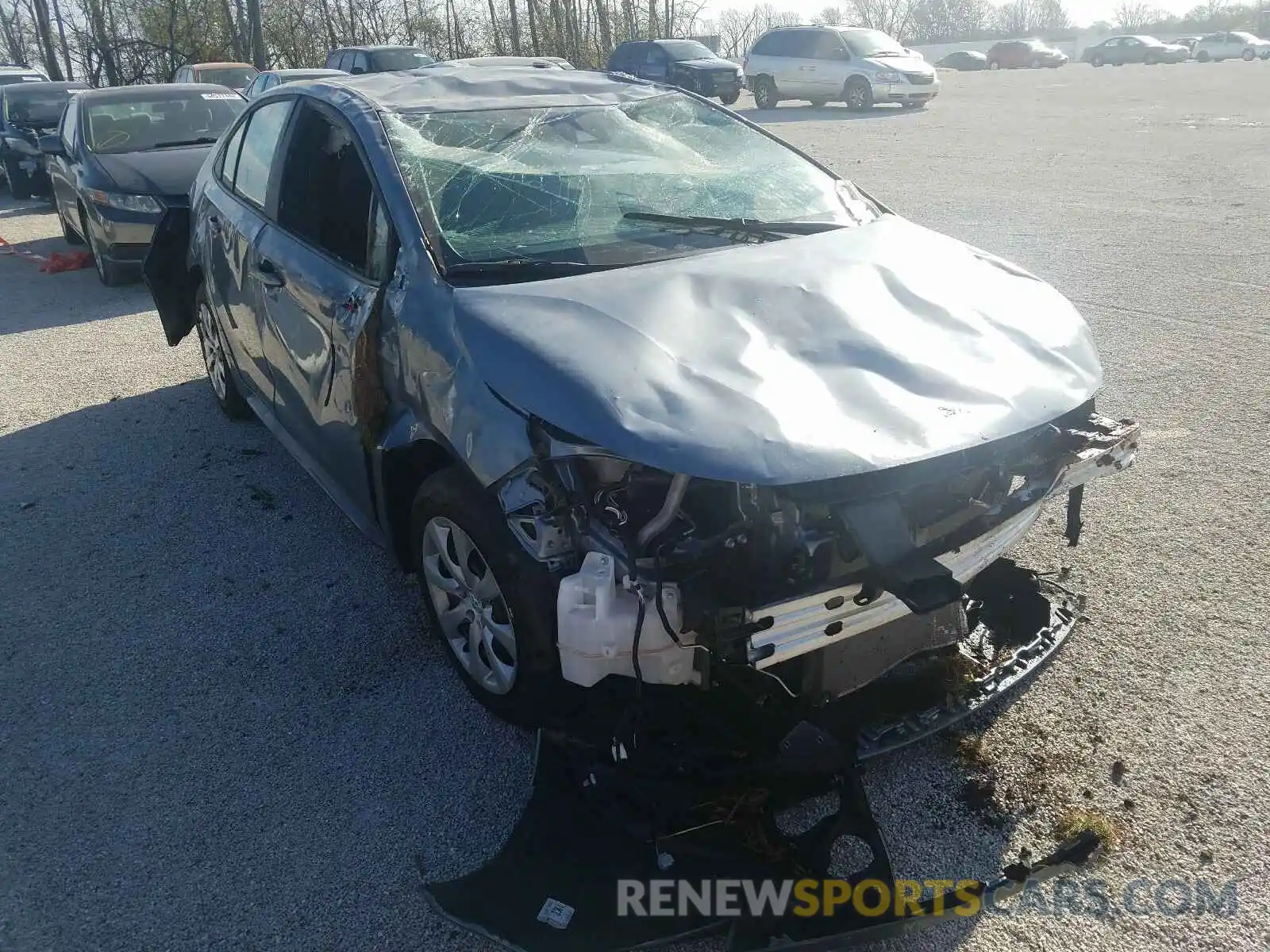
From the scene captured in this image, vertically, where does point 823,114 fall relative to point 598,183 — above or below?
below

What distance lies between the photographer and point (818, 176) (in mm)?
4145

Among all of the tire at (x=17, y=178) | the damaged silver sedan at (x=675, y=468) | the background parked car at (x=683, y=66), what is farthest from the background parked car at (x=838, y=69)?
the damaged silver sedan at (x=675, y=468)

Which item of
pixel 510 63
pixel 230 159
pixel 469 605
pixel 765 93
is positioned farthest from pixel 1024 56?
pixel 469 605

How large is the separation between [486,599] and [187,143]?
8649 millimetres

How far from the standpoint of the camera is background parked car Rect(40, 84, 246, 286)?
8828 mm

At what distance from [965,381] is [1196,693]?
132 cm

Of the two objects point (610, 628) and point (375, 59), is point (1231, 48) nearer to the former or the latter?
point (375, 59)

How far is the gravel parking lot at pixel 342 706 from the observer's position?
2547 mm

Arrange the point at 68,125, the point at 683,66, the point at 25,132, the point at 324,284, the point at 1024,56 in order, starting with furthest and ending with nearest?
the point at 1024,56
the point at 683,66
the point at 25,132
the point at 68,125
the point at 324,284

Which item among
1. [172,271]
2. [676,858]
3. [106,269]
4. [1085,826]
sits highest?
[172,271]

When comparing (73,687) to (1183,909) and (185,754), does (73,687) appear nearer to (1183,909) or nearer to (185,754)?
(185,754)

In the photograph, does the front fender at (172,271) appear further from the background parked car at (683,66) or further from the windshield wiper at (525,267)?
the background parked car at (683,66)

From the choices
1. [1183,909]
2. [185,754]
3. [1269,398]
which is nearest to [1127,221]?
[1269,398]

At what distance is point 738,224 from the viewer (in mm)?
3648
